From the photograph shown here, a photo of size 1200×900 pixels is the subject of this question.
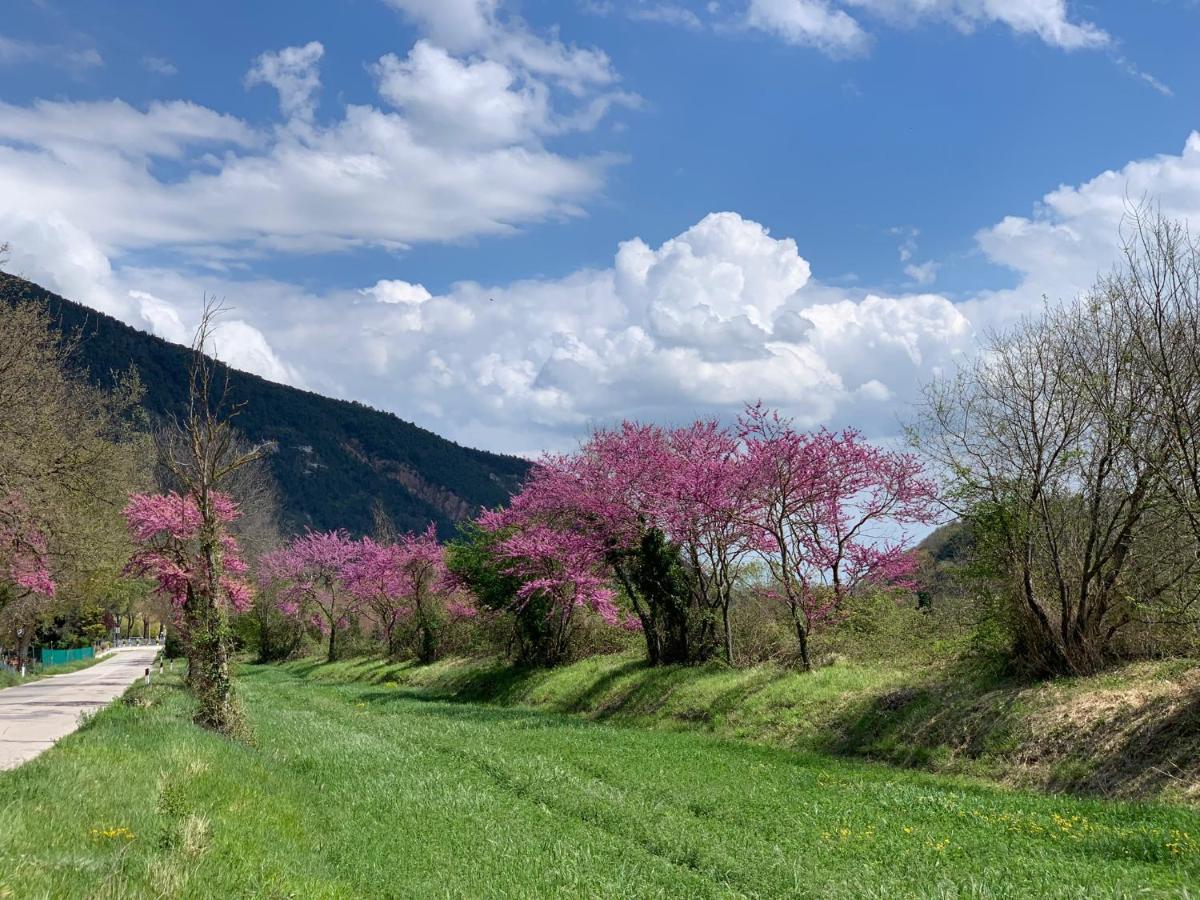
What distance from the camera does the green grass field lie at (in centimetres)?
677

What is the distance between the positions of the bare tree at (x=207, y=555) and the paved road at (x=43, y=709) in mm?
→ 2655

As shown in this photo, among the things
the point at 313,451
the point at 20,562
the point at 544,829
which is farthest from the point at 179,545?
the point at 313,451

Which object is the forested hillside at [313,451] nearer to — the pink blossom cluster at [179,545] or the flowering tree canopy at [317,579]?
the flowering tree canopy at [317,579]

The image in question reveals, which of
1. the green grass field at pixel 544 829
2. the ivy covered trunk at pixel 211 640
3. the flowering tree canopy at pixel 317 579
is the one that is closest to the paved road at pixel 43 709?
the ivy covered trunk at pixel 211 640

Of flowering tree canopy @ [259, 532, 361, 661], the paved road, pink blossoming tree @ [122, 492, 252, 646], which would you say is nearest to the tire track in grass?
pink blossoming tree @ [122, 492, 252, 646]

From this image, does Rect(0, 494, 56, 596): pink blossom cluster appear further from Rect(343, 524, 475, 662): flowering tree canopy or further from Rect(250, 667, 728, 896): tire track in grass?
Rect(343, 524, 475, 662): flowering tree canopy

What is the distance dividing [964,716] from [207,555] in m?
14.8

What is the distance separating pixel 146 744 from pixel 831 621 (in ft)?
53.4

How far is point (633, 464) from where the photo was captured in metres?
27.5

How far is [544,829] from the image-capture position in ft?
30.7

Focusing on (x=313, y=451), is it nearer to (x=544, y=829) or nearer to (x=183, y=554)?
(x=183, y=554)

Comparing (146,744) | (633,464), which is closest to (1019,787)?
(146,744)

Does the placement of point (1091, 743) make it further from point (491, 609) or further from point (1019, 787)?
point (491, 609)

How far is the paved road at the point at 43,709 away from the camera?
1534 centimetres
